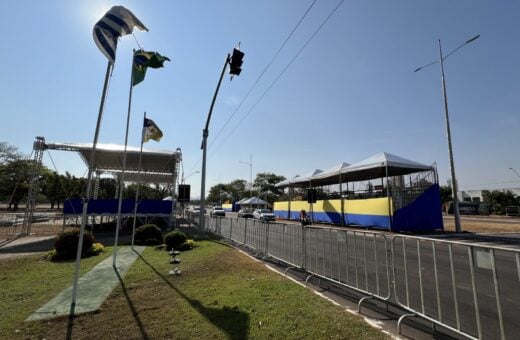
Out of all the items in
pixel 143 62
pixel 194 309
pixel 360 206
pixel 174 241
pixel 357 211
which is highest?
pixel 143 62

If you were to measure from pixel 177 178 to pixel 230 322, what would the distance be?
21074 millimetres

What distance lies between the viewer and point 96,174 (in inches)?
1179

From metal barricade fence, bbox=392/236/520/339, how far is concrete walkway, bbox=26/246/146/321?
5.54 m

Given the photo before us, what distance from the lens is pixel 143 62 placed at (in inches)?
356

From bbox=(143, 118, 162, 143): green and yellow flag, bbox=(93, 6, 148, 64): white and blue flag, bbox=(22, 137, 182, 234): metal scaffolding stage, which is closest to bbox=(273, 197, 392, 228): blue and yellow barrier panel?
bbox=(22, 137, 182, 234): metal scaffolding stage

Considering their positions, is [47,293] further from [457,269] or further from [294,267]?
[457,269]

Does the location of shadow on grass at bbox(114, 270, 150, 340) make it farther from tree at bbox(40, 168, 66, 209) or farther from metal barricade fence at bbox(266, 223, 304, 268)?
tree at bbox(40, 168, 66, 209)

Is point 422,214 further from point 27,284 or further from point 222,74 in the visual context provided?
point 27,284

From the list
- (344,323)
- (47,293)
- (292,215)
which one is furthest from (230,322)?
(292,215)

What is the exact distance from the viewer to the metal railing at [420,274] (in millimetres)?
3900

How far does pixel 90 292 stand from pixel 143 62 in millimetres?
6683

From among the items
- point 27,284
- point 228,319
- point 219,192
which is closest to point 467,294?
point 228,319

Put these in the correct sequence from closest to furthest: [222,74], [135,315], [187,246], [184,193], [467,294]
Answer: [135,315] < [467,294] < [187,246] < [222,74] < [184,193]

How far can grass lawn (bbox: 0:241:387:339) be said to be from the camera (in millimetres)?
4078
